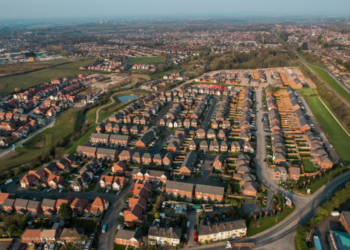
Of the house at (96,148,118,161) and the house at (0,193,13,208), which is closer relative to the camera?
the house at (0,193,13,208)

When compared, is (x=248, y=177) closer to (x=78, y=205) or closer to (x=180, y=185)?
(x=180, y=185)

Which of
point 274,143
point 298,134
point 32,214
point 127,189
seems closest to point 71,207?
point 32,214

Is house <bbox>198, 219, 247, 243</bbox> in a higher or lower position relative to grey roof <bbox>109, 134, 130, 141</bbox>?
lower

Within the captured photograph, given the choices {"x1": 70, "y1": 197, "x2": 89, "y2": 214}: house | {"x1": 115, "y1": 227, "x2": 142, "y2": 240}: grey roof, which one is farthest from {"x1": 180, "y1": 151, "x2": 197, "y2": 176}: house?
{"x1": 70, "y1": 197, "x2": 89, "y2": 214}: house

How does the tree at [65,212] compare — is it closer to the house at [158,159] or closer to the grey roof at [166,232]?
the grey roof at [166,232]

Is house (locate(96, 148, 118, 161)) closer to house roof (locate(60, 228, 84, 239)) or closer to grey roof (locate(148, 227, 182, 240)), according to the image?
house roof (locate(60, 228, 84, 239))

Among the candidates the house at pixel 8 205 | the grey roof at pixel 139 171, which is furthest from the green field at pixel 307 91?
the house at pixel 8 205

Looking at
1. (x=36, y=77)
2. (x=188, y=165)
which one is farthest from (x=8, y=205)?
(x=36, y=77)
